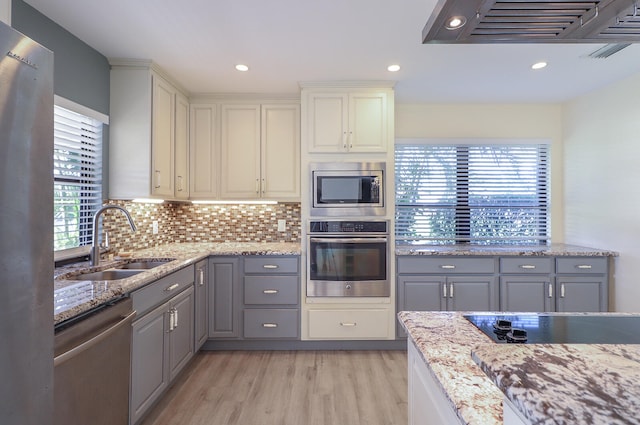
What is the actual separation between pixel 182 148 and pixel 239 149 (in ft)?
1.80

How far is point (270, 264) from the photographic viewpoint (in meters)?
2.94

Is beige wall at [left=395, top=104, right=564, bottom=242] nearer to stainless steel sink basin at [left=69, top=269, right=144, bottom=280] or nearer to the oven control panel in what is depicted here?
the oven control panel

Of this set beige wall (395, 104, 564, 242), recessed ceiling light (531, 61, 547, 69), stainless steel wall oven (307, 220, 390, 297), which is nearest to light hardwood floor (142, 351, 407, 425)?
stainless steel wall oven (307, 220, 390, 297)

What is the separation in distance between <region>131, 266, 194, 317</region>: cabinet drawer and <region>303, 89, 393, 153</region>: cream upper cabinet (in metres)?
1.54

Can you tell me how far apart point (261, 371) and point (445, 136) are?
3043 millimetres

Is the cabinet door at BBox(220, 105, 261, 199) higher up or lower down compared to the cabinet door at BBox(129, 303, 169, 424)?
higher up

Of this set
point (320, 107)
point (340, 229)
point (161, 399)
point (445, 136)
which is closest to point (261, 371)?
point (161, 399)

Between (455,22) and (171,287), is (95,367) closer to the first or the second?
(171,287)

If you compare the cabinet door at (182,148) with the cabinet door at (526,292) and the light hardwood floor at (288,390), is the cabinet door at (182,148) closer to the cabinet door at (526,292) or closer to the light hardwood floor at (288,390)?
the light hardwood floor at (288,390)

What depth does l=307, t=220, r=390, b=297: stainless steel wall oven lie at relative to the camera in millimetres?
2924

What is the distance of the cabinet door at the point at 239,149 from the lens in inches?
128

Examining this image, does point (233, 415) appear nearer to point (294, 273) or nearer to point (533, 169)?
point (294, 273)

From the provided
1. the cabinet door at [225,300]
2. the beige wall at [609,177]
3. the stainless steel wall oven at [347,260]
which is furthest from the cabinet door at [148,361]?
the beige wall at [609,177]

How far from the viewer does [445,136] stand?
3.57m
